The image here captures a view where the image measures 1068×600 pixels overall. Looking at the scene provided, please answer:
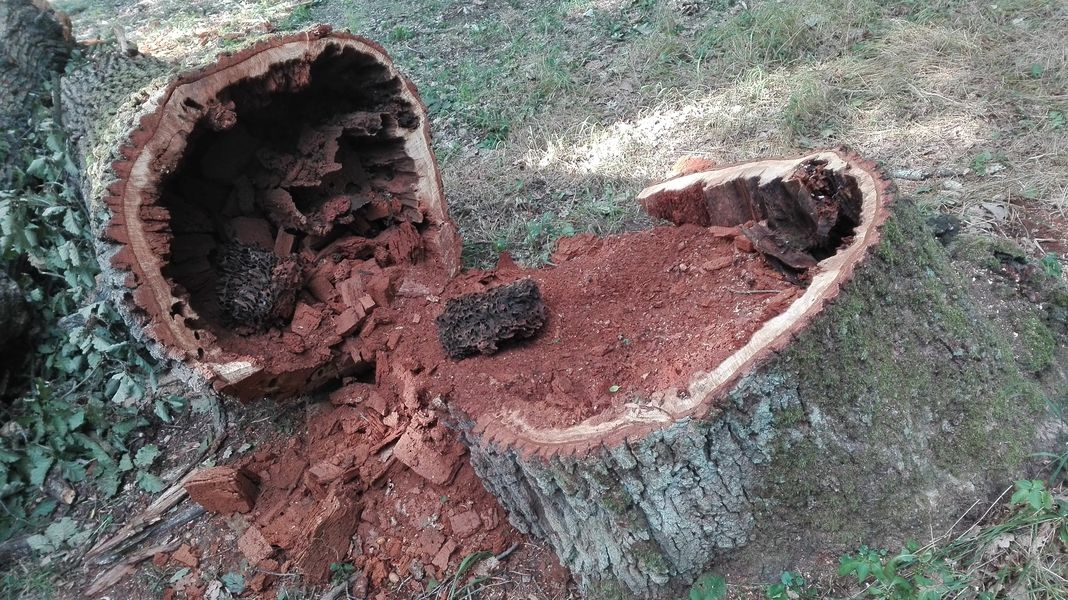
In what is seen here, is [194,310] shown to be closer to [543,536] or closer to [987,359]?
[543,536]

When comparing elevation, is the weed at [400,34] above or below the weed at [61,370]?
above

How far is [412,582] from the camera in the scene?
2.10 meters

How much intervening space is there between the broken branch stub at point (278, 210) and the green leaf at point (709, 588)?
1371 millimetres

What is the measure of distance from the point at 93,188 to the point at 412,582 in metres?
1.65

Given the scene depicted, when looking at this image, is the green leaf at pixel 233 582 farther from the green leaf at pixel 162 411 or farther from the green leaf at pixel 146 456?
the green leaf at pixel 162 411

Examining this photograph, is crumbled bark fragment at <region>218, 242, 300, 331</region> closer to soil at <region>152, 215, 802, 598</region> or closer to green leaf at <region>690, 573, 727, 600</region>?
soil at <region>152, 215, 802, 598</region>

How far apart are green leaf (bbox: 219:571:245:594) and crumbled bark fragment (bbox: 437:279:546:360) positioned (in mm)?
1020

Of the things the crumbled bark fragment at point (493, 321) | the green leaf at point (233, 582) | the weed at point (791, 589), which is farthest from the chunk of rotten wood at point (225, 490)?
the weed at point (791, 589)

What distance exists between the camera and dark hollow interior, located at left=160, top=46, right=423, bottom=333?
2377 millimetres

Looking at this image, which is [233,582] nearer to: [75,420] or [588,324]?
[75,420]

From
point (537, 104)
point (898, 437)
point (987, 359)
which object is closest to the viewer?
point (898, 437)

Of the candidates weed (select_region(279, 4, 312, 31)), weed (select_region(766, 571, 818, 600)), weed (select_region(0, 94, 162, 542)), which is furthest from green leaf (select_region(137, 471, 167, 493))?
weed (select_region(279, 4, 312, 31))

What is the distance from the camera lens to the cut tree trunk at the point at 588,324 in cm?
160

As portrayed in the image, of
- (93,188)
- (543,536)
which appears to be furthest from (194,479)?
(543,536)
